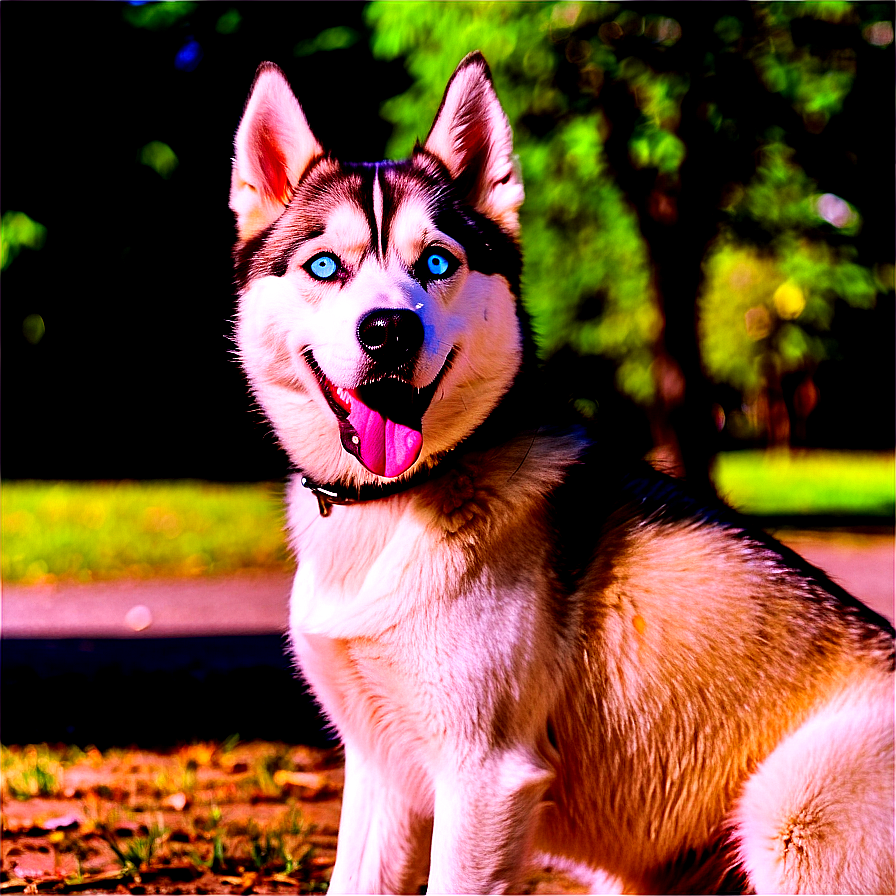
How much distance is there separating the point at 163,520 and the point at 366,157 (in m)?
6.04

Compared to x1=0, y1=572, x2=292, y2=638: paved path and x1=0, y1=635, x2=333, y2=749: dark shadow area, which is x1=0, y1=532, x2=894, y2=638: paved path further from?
x1=0, y1=635, x2=333, y2=749: dark shadow area

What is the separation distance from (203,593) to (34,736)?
3711 mm

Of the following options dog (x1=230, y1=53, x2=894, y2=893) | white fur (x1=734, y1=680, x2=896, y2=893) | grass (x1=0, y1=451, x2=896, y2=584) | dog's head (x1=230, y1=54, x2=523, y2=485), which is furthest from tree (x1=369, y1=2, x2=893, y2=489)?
white fur (x1=734, y1=680, x2=896, y2=893)

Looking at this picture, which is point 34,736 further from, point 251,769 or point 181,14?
point 181,14

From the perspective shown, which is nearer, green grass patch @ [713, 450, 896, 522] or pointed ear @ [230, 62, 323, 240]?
pointed ear @ [230, 62, 323, 240]

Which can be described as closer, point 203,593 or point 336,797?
point 336,797

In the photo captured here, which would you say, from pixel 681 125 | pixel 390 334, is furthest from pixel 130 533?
pixel 390 334

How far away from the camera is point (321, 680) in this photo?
104 inches

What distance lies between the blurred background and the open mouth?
1.69 ft

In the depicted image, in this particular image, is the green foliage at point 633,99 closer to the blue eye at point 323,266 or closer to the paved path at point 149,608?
the paved path at point 149,608

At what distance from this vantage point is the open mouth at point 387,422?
248 cm

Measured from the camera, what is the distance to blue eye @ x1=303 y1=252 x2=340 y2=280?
8.29 ft

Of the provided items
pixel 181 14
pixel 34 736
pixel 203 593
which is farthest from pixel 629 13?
pixel 34 736

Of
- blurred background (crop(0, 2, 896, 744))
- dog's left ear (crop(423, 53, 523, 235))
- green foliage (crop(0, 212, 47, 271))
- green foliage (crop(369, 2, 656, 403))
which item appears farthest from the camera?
green foliage (crop(0, 212, 47, 271))
